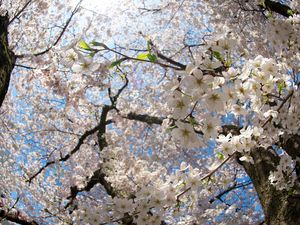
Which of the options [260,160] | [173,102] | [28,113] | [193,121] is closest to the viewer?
[173,102]

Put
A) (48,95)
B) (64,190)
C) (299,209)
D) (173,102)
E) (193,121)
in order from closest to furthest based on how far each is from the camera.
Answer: (173,102) → (193,121) → (299,209) → (64,190) → (48,95)

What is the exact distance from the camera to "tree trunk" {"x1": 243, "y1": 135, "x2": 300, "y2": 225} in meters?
3.43

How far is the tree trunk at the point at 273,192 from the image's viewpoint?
3.43 m

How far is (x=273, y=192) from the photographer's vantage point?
3.69m

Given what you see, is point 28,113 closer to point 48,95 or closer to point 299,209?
point 48,95

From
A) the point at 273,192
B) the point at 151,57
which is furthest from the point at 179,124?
the point at 273,192

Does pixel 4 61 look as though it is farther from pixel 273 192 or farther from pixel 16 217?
pixel 273 192

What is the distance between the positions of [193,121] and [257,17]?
6.62m

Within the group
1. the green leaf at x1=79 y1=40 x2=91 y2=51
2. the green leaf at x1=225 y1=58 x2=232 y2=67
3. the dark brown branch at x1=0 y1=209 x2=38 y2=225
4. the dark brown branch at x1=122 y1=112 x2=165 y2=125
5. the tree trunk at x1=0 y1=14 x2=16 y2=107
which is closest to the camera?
the green leaf at x1=79 y1=40 x2=91 y2=51

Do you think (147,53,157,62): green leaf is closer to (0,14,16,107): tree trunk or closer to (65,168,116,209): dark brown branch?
(0,14,16,107): tree trunk

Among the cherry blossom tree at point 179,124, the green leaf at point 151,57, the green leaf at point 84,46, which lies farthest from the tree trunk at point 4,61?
the green leaf at point 151,57

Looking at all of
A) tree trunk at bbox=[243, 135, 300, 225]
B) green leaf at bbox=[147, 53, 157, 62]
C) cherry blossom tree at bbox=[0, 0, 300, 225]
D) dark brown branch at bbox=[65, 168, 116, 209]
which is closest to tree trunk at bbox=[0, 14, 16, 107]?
cherry blossom tree at bbox=[0, 0, 300, 225]

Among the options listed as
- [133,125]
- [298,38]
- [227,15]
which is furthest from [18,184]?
[298,38]

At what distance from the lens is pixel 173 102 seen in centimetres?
175
